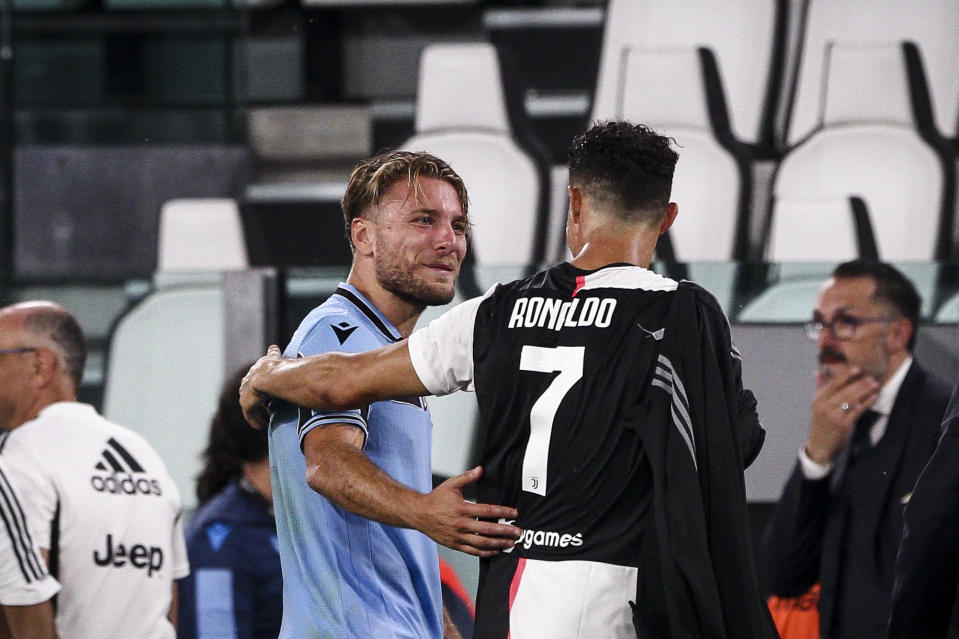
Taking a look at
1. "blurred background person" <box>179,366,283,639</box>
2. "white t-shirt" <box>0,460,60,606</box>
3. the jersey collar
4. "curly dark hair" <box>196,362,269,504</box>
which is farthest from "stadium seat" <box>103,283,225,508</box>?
the jersey collar

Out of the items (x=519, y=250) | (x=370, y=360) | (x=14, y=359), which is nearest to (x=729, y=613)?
(x=370, y=360)

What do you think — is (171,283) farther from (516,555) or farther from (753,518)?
(516,555)

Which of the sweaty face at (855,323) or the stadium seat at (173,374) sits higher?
the sweaty face at (855,323)

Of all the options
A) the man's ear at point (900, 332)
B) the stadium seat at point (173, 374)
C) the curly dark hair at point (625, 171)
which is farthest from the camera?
the stadium seat at point (173, 374)

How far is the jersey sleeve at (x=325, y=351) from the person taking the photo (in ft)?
7.70

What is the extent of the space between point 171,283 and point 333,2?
153 inches

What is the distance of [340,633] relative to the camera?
8.16ft

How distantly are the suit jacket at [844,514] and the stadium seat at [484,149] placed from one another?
211 centimetres

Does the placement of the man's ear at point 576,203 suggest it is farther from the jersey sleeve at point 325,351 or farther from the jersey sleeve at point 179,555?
the jersey sleeve at point 179,555

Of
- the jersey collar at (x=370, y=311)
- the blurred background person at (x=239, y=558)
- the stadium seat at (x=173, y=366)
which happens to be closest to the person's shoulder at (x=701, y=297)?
the jersey collar at (x=370, y=311)

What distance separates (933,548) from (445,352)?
2.98 ft

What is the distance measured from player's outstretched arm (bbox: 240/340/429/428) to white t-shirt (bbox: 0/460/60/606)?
3.39ft

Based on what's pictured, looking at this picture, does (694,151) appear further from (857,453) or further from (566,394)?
(566,394)

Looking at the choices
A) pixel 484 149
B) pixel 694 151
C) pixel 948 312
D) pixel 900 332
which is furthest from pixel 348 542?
pixel 484 149
